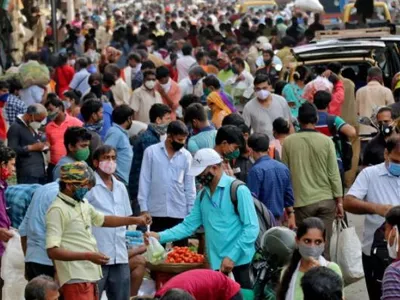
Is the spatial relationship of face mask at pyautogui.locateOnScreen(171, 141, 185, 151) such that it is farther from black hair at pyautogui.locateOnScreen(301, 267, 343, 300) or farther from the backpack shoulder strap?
black hair at pyautogui.locateOnScreen(301, 267, 343, 300)

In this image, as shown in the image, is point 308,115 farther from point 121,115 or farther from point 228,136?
point 121,115

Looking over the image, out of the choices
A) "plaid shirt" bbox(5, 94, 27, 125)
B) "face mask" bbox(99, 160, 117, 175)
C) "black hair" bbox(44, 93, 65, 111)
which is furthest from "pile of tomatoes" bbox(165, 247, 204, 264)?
"plaid shirt" bbox(5, 94, 27, 125)

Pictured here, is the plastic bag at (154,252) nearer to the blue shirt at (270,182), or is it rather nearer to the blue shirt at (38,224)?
the blue shirt at (38,224)

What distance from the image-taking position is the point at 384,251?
404 inches

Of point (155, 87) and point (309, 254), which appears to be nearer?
point (309, 254)

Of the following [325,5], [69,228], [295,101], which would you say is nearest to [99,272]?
[69,228]

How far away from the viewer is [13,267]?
1096 cm

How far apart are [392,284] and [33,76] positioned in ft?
43.6

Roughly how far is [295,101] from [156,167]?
19.7 feet

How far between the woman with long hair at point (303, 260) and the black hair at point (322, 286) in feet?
3.53

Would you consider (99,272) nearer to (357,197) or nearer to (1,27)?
(357,197)

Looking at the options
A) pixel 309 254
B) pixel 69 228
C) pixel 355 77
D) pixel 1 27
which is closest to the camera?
pixel 309 254

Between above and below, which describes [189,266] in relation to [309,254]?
below

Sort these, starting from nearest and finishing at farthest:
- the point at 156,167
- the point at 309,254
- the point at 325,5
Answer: the point at 309,254 → the point at 156,167 → the point at 325,5
